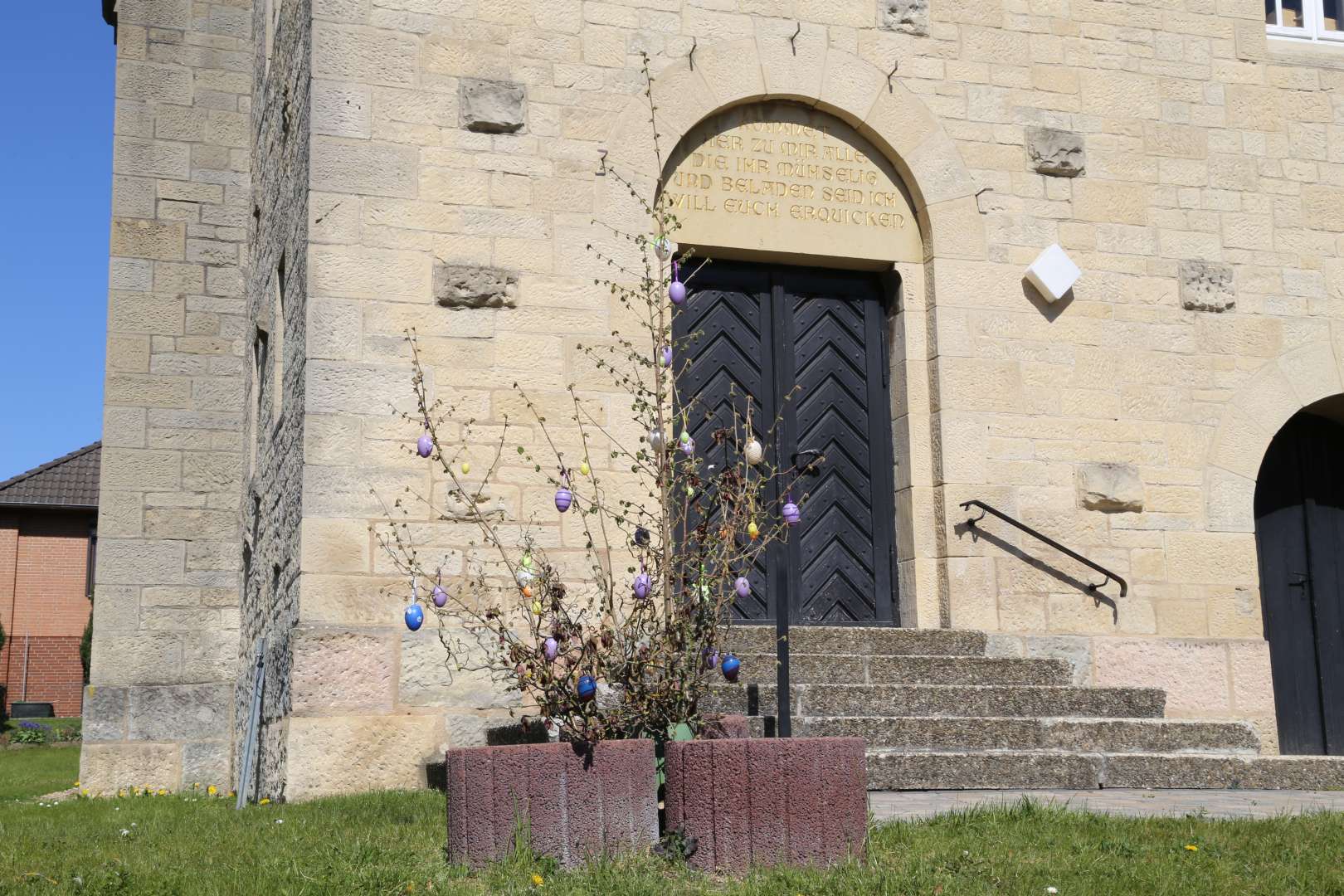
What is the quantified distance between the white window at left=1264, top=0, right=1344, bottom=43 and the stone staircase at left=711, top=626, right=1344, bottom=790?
16.8 feet

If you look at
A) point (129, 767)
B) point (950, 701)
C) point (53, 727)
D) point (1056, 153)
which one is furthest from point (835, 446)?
point (53, 727)

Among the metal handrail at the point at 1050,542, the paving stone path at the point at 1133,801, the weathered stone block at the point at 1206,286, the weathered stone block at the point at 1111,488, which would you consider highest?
the weathered stone block at the point at 1206,286

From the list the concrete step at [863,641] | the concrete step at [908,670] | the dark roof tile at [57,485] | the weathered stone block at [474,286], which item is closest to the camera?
the concrete step at [908,670]

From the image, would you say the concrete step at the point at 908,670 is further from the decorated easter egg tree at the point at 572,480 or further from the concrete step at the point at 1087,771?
the concrete step at the point at 1087,771

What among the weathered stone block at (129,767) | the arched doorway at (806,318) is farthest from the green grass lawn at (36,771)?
the arched doorway at (806,318)

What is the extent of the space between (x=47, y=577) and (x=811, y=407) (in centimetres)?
2773

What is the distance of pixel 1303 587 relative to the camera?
10688 mm

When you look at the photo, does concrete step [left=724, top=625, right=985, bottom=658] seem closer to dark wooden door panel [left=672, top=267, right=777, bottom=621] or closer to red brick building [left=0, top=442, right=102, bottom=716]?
dark wooden door panel [left=672, top=267, right=777, bottom=621]

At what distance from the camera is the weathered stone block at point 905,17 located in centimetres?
948

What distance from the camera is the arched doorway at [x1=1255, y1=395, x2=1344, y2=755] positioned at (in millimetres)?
10617

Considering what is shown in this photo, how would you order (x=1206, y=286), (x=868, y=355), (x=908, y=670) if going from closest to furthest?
(x=908, y=670) → (x=868, y=355) → (x=1206, y=286)

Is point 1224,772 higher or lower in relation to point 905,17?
lower

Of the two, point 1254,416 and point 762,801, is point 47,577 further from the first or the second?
point 762,801

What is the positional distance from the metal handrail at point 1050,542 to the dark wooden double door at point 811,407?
0.59 m
